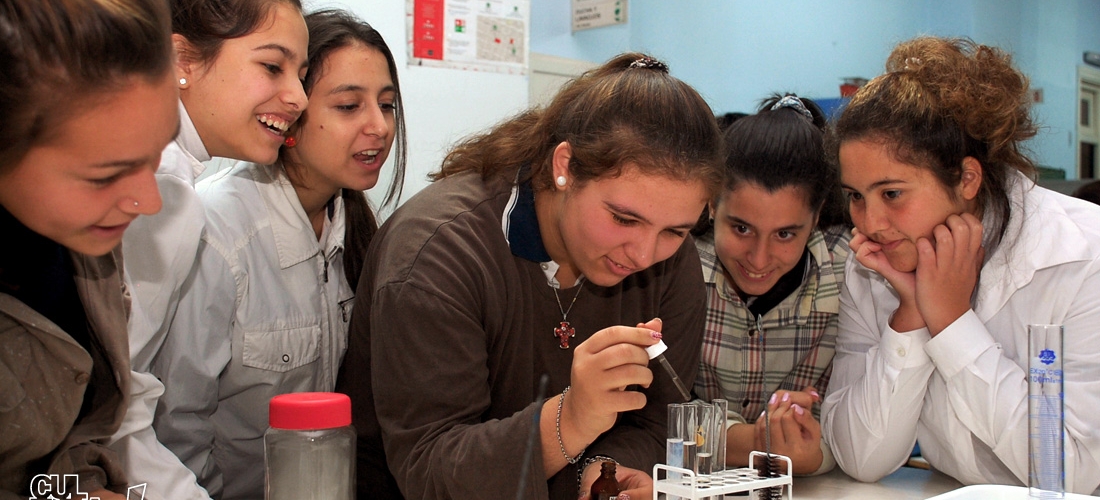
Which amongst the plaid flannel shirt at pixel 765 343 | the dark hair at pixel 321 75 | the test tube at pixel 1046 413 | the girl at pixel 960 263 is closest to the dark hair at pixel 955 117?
the girl at pixel 960 263

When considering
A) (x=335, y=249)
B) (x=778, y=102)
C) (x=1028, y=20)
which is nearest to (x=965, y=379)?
(x=778, y=102)

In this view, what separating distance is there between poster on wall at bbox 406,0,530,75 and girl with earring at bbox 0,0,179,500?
1639mm

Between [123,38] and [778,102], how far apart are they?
1.32m

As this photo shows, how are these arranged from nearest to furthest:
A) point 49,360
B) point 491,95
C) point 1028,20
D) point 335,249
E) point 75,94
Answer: point 75,94
point 49,360
point 335,249
point 491,95
point 1028,20

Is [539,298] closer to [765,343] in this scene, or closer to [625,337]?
[625,337]

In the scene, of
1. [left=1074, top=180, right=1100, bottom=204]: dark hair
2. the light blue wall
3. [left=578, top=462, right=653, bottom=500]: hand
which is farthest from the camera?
the light blue wall

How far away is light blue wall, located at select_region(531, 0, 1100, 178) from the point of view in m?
3.59

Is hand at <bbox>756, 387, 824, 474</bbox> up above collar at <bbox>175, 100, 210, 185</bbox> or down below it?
below

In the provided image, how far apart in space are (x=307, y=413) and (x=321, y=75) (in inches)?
32.0

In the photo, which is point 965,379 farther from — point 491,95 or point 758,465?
point 491,95

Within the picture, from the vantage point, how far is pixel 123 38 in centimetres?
78

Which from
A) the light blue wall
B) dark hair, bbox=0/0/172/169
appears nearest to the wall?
the light blue wall

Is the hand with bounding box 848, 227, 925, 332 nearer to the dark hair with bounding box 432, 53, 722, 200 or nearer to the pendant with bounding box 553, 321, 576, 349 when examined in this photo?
the dark hair with bounding box 432, 53, 722, 200

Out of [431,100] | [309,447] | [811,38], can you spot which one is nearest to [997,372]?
[309,447]
